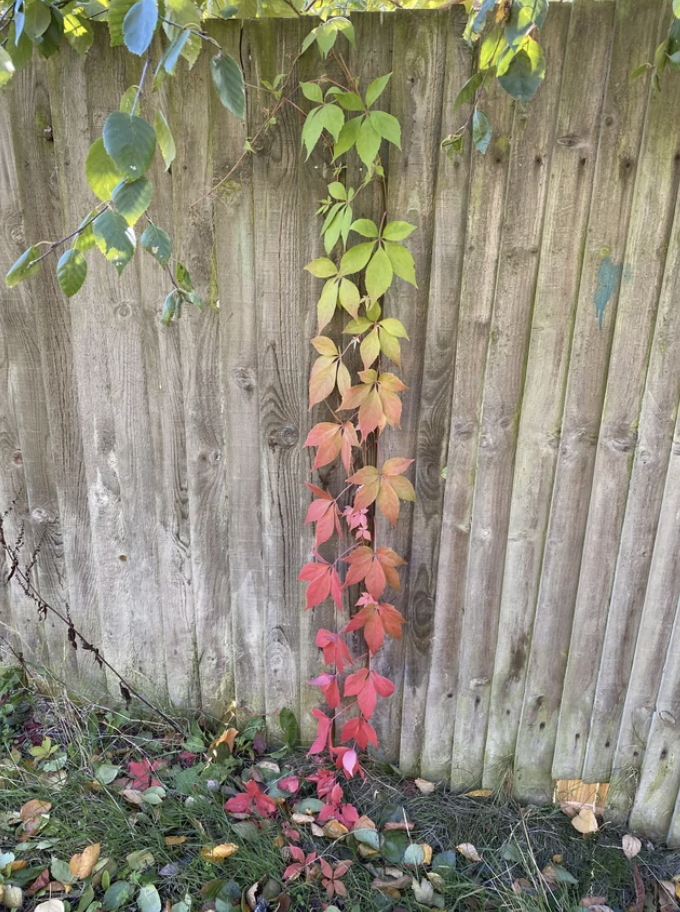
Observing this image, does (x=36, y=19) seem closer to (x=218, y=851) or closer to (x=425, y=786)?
(x=218, y=851)

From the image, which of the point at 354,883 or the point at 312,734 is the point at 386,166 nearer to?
the point at 312,734

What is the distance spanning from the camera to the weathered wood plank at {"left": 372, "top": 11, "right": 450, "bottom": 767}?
1529 millimetres

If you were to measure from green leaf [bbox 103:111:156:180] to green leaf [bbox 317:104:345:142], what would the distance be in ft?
1.52

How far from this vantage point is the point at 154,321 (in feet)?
6.14

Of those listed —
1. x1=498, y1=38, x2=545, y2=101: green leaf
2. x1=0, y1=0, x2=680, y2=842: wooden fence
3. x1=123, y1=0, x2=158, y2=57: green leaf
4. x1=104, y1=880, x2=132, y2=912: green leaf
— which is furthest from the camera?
x1=104, y1=880, x2=132, y2=912: green leaf

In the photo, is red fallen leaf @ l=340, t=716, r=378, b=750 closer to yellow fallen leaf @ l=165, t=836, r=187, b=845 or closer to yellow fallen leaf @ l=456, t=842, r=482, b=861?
yellow fallen leaf @ l=456, t=842, r=482, b=861

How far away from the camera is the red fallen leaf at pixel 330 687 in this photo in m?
1.94

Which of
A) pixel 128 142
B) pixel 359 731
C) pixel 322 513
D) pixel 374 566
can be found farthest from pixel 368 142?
pixel 359 731

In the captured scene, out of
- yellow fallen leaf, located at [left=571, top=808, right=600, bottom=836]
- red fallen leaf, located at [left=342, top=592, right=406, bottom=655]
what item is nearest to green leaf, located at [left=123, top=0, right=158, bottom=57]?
red fallen leaf, located at [left=342, top=592, right=406, bottom=655]

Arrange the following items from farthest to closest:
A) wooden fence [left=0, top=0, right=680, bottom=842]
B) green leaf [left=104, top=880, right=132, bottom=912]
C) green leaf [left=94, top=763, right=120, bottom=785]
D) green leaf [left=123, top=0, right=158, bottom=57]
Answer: green leaf [left=94, top=763, right=120, bottom=785] → green leaf [left=104, top=880, right=132, bottom=912] → wooden fence [left=0, top=0, right=680, bottom=842] → green leaf [left=123, top=0, right=158, bottom=57]

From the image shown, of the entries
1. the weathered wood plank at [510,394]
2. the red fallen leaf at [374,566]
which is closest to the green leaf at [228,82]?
the weathered wood plank at [510,394]

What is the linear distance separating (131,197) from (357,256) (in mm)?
582

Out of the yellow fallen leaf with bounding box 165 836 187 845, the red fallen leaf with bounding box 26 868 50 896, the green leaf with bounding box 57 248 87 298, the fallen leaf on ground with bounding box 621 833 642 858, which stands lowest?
the fallen leaf on ground with bounding box 621 833 642 858

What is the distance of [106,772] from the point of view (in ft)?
6.71
